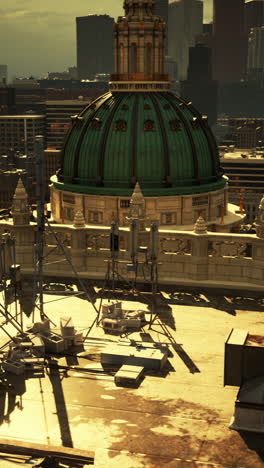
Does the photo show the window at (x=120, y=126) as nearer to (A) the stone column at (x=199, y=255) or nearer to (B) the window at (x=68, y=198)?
(B) the window at (x=68, y=198)

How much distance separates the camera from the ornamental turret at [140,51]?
8219 centimetres

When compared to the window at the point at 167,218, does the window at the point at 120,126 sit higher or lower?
higher

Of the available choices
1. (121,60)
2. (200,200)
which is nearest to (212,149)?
(200,200)

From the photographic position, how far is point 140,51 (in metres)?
82.7

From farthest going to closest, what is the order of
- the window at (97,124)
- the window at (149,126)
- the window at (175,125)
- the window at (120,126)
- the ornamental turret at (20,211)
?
the window at (97,124) < the window at (175,125) < the window at (120,126) < the window at (149,126) < the ornamental turret at (20,211)

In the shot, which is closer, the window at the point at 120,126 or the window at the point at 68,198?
the window at the point at 68,198

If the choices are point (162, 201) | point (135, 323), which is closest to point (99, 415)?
point (135, 323)

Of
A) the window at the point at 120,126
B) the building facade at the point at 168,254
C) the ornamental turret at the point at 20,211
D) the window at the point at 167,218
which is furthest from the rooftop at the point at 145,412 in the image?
the window at the point at 120,126

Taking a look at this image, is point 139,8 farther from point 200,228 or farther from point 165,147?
point 200,228

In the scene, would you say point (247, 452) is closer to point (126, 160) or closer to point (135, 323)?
A: point (135, 323)

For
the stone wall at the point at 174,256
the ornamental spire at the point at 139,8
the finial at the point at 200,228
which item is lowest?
the stone wall at the point at 174,256

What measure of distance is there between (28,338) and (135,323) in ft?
19.5

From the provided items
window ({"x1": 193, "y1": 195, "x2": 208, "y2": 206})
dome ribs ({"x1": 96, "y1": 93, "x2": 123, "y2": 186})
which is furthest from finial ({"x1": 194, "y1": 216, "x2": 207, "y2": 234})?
dome ribs ({"x1": 96, "y1": 93, "x2": 123, "y2": 186})

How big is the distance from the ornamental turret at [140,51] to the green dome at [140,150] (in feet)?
4.35
